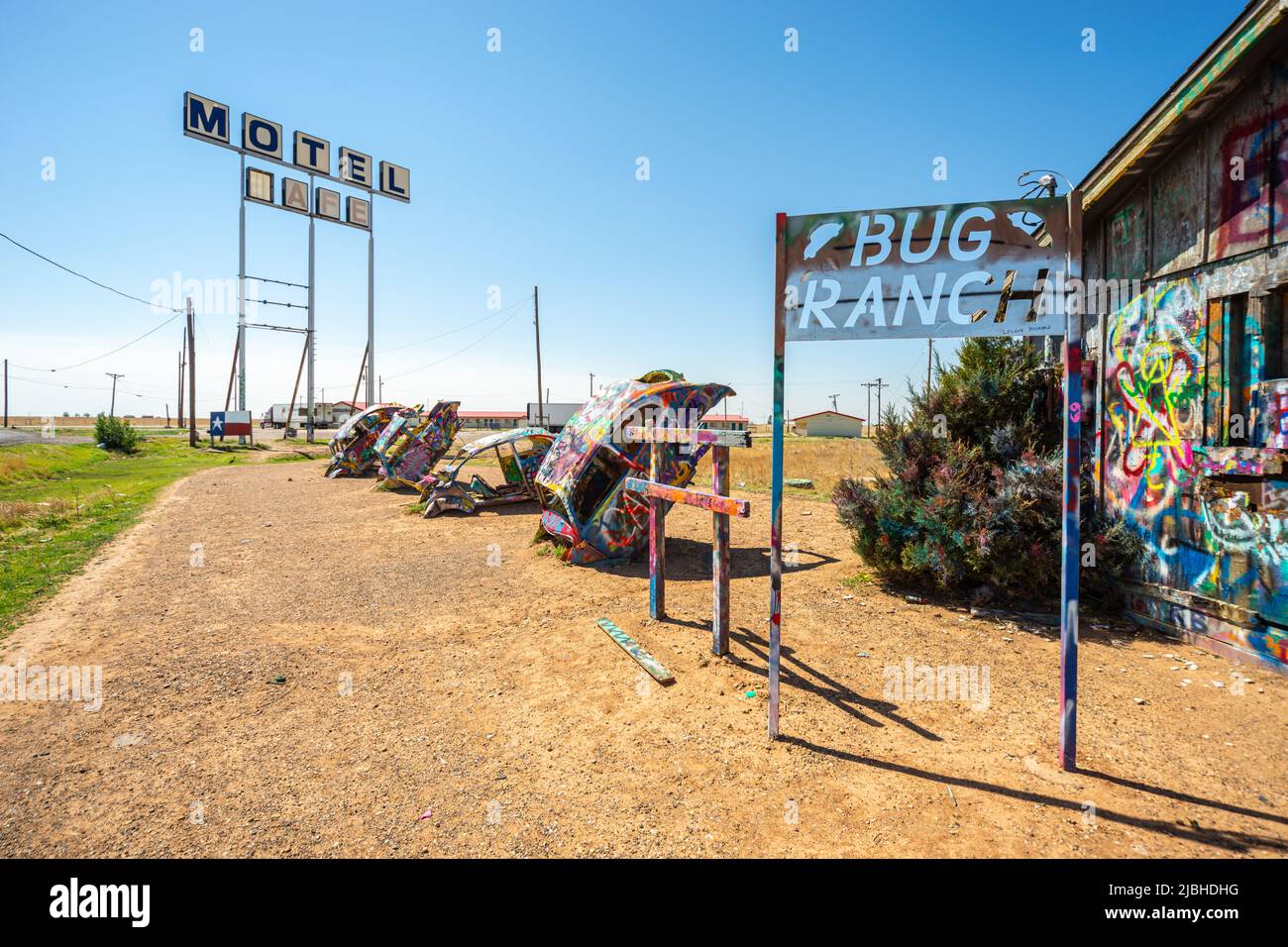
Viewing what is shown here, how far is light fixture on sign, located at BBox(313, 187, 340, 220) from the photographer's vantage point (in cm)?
4522

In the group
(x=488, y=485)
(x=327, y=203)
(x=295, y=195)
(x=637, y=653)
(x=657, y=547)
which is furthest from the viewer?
(x=327, y=203)

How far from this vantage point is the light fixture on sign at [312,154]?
4425cm

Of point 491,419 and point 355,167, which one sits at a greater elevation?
point 355,167

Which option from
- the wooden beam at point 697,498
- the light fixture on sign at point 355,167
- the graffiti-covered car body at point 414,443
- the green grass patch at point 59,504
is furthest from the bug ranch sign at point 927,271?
the light fixture on sign at point 355,167

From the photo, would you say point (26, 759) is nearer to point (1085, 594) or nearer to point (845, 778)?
point (845, 778)

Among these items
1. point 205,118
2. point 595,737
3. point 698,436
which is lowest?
point 595,737

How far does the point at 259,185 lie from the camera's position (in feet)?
139

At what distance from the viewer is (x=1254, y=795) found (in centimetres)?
327

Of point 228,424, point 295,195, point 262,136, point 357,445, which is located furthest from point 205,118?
point 357,445

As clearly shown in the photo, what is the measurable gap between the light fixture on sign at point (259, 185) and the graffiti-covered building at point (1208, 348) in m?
50.5

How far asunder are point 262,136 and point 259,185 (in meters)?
3.61

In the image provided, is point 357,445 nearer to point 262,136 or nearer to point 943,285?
point 943,285
